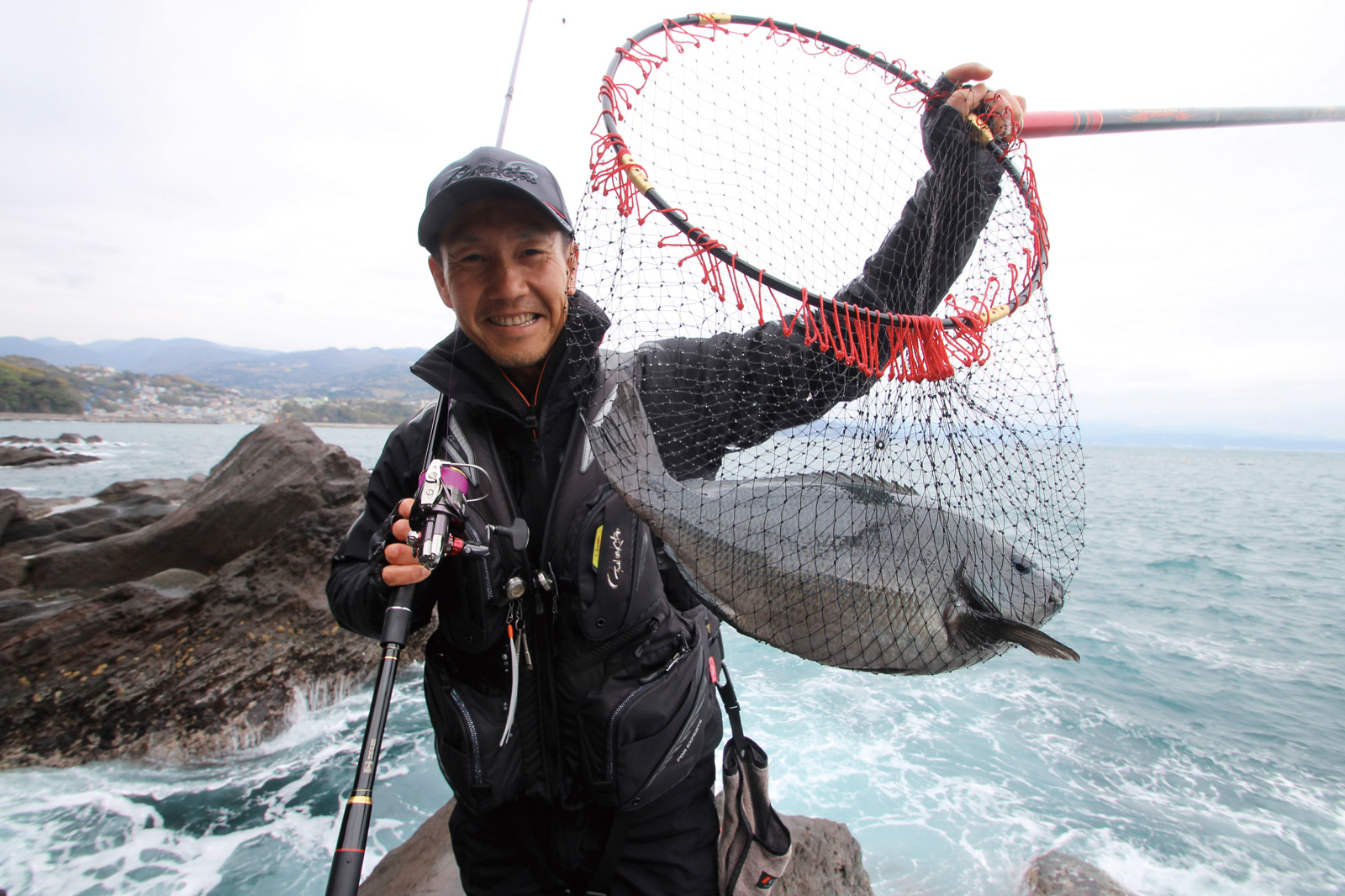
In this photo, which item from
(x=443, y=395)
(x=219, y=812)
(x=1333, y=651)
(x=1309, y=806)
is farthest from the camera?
(x=1333, y=651)

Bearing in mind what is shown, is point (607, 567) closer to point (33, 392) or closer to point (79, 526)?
point (79, 526)

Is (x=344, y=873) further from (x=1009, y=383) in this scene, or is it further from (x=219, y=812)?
(x=219, y=812)

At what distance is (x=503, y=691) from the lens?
2.04m

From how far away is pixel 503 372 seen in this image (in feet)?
6.95

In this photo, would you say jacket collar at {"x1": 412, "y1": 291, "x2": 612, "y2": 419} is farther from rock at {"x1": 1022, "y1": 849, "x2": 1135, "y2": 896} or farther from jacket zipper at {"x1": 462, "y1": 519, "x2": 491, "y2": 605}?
rock at {"x1": 1022, "y1": 849, "x2": 1135, "y2": 896}

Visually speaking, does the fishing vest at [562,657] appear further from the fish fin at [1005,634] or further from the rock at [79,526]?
the rock at [79,526]

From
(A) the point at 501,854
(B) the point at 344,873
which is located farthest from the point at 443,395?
(A) the point at 501,854

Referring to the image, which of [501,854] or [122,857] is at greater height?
[501,854]

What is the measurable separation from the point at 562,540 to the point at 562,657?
1.35ft

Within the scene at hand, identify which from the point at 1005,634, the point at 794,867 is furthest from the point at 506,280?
the point at 794,867

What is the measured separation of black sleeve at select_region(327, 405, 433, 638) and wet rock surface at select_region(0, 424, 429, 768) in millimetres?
5401

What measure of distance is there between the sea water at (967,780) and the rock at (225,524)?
2.79 metres

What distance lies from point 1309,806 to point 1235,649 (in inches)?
228

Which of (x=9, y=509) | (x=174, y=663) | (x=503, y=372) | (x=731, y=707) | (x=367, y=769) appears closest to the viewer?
(x=367, y=769)
